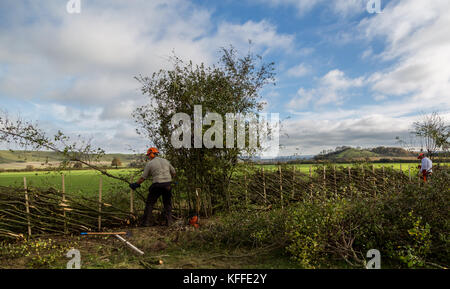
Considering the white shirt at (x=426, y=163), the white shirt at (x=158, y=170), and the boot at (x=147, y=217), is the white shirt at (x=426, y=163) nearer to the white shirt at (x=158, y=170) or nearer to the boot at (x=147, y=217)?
the white shirt at (x=158, y=170)

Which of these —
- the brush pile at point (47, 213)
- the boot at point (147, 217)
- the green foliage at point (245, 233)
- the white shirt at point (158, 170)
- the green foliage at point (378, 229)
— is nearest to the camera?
the green foliage at point (378, 229)

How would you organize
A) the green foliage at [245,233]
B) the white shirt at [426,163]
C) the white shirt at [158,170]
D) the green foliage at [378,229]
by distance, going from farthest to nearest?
the white shirt at [426,163], the white shirt at [158,170], the green foliage at [245,233], the green foliage at [378,229]

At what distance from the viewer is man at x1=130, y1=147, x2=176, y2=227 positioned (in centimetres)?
657

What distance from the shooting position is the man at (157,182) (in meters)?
6.57

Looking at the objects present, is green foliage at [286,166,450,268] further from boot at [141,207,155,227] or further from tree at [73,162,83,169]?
tree at [73,162,83,169]

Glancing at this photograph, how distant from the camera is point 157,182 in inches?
258

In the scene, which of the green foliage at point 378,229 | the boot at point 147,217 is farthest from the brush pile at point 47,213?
the green foliage at point 378,229
